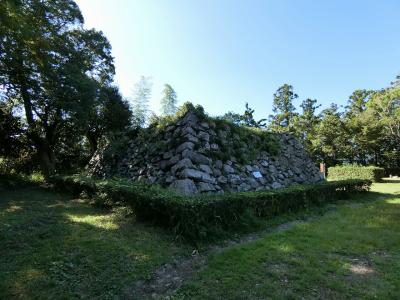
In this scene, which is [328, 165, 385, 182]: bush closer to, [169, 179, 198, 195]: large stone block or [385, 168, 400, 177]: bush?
[385, 168, 400, 177]: bush

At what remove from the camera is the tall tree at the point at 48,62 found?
9.07 meters

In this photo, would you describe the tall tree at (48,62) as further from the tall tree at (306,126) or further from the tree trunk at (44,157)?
the tall tree at (306,126)

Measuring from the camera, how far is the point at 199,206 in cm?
479

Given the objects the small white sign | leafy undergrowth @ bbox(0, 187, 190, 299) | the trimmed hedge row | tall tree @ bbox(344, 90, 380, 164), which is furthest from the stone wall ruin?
tall tree @ bbox(344, 90, 380, 164)

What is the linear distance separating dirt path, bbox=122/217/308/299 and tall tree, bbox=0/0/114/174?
27.2 feet

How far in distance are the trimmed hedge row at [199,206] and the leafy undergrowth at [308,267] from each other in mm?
757

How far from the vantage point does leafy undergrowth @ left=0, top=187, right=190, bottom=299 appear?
3.03m

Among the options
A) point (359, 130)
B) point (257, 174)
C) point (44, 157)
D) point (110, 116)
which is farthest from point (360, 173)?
point (44, 157)

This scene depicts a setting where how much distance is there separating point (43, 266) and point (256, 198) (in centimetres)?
441

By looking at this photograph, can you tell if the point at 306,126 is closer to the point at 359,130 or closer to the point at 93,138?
the point at 359,130

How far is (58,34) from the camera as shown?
502 inches

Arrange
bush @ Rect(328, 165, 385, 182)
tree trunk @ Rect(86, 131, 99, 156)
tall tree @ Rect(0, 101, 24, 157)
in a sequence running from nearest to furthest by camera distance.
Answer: tall tree @ Rect(0, 101, 24, 157)
tree trunk @ Rect(86, 131, 99, 156)
bush @ Rect(328, 165, 385, 182)

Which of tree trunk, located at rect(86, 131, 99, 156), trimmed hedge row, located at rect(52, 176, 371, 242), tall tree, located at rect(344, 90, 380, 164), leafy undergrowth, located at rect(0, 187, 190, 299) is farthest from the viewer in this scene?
tall tree, located at rect(344, 90, 380, 164)

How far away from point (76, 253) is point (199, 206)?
82.7 inches
